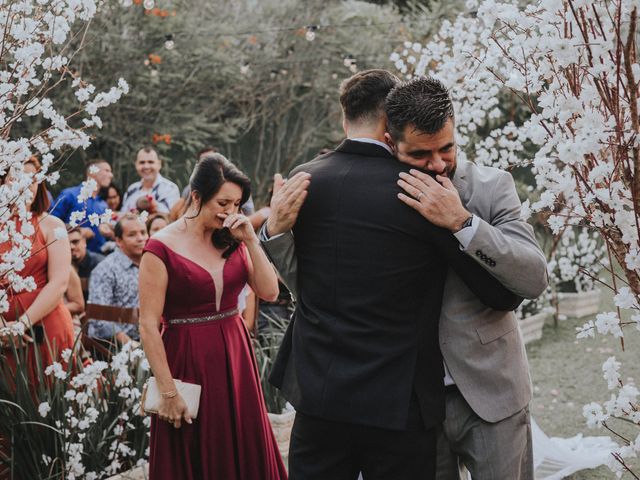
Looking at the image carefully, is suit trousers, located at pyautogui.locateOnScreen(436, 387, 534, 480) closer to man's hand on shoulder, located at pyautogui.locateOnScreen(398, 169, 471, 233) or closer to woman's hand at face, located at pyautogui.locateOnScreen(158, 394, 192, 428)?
man's hand on shoulder, located at pyautogui.locateOnScreen(398, 169, 471, 233)

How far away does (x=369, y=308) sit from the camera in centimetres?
260

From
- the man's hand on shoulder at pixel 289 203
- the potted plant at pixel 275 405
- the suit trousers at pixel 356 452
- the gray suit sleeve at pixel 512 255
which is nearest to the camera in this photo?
the gray suit sleeve at pixel 512 255

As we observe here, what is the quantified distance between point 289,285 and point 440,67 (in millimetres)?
4257

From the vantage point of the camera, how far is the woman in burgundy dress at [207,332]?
3.81 metres

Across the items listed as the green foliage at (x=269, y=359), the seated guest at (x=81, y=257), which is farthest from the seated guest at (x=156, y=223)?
the green foliage at (x=269, y=359)

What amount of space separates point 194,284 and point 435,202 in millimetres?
1692

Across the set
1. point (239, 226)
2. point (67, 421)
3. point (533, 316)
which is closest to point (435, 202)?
point (239, 226)

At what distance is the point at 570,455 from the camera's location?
214 inches

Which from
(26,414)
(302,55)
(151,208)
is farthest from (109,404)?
(302,55)

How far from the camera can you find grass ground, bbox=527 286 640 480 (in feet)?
21.4

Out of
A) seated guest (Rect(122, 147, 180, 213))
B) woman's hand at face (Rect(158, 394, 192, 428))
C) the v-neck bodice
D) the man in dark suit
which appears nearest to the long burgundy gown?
the v-neck bodice

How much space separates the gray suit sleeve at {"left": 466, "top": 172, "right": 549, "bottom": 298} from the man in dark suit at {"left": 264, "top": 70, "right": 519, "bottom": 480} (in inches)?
2.5

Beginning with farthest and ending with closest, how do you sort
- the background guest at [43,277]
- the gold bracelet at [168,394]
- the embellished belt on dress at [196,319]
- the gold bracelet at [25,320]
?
the background guest at [43,277], the gold bracelet at [25,320], the embellished belt on dress at [196,319], the gold bracelet at [168,394]

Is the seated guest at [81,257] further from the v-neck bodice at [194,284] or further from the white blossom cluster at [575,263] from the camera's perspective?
the white blossom cluster at [575,263]
